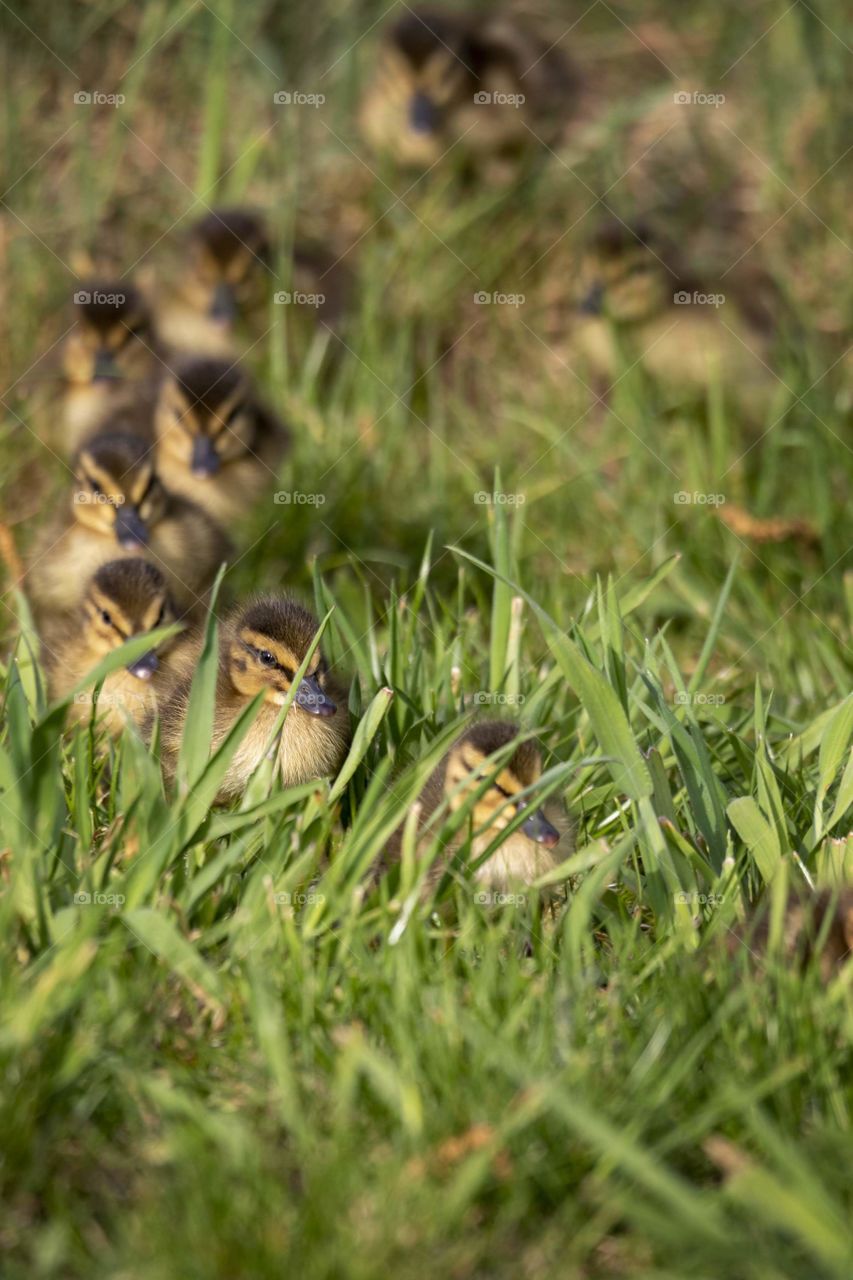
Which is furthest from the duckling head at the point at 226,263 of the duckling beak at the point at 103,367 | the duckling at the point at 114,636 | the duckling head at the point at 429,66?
the duckling at the point at 114,636

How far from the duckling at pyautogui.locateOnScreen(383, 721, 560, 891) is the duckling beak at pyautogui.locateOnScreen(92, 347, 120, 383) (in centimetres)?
274

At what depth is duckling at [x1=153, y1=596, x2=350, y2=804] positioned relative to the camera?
296 centimetres

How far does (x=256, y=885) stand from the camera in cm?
250

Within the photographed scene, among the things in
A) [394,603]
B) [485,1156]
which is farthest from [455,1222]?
[394,603]

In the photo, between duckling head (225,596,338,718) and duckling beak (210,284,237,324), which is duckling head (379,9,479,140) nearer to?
duckling beak (210,284,237,324)

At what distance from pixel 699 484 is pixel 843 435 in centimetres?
54

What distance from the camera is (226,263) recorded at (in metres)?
5.71

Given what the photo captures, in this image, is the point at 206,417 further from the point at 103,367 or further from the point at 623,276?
the point at 623,276

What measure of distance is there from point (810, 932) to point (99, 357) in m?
3.47

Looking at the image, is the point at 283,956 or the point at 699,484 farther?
the point at 699,484

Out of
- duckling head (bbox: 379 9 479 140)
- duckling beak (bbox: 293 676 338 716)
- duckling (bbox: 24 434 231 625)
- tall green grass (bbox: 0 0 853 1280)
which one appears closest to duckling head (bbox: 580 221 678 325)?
tall green grass (bbox: 0 0 853 1280)

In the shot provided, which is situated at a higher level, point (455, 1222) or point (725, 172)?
point (725, 172)

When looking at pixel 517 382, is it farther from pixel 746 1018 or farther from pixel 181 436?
pixel 746 1018

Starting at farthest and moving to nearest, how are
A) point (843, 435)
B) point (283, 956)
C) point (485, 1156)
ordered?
point (843, 435) → point (283, 956) → point (485, 1156)
